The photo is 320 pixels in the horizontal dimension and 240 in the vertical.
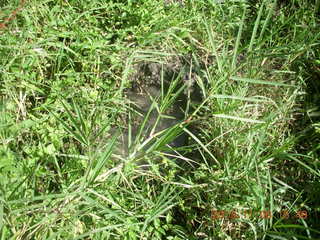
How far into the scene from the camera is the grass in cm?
191

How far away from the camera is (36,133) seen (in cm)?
221

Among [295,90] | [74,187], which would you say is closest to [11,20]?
[74,187]

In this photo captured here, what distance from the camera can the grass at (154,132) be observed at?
6.27 ft

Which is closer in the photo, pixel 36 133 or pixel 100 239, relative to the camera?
pixel 100 239

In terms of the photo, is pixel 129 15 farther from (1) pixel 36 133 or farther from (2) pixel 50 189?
(2) pixel 50 189

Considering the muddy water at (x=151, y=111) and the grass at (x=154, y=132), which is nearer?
the grass at (x=154, y=132)

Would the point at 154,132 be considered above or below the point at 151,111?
below

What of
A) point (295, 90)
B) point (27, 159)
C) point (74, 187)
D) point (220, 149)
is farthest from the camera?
point (295, 90)

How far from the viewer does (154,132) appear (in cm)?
253

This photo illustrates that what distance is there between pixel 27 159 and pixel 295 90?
177 centimetres

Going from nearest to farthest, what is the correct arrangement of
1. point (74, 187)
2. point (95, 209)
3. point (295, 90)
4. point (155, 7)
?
point (74, 187), point (95, 209), point (295, 90), point (155, 7)

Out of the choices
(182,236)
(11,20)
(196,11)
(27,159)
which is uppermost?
(11,20)

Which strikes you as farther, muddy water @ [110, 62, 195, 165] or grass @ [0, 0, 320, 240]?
muddy water @ [110, 62, 195, 165]

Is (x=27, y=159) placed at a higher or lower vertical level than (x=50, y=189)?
higher
